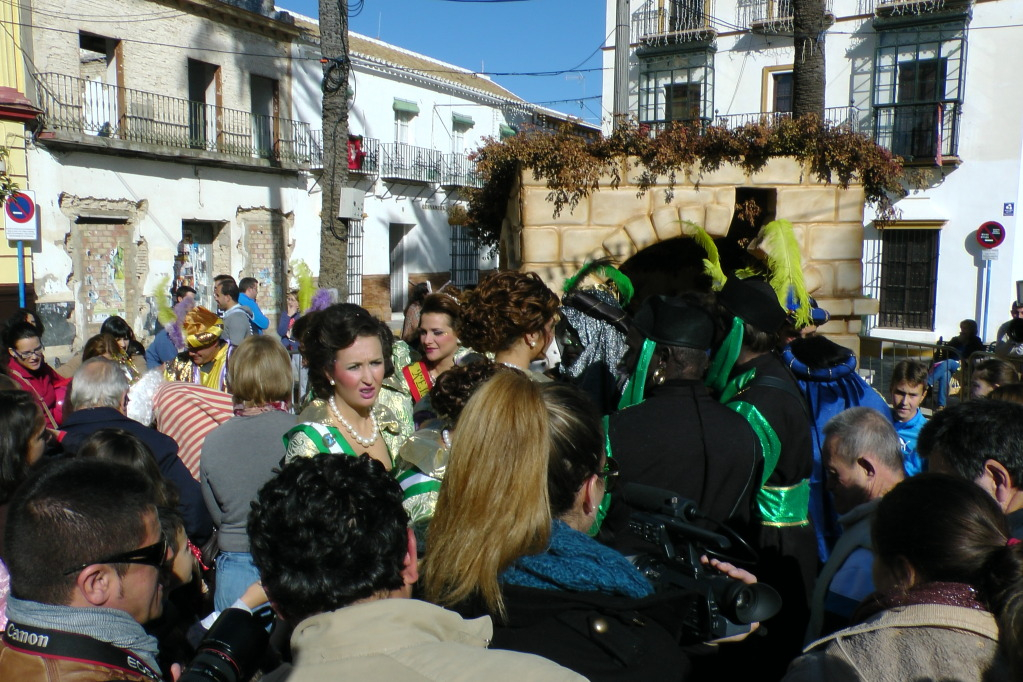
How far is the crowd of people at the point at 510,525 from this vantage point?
159 cm

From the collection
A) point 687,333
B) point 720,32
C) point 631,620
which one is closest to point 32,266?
point 687,333

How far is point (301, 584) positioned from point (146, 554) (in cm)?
54

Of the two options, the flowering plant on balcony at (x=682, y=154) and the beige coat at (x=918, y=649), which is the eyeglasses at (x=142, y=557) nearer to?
the beige coat at (x=918, y=649)

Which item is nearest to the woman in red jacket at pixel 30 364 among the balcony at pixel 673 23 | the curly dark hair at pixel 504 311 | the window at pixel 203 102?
the curly dark hair at pixel 504 311

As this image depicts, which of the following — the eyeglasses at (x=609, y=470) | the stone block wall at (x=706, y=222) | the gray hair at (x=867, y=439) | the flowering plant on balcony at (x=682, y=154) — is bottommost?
the gray hair at (x=867, y=439)

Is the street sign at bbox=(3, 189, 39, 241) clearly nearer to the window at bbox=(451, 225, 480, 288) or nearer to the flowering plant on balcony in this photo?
the flowering plant on balcony

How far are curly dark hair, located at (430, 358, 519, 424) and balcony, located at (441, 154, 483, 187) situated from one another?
22.4m

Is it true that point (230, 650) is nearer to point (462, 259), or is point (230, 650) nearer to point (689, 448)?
point (689, 448)

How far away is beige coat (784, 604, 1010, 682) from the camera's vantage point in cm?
159

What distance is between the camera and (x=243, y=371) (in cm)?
333

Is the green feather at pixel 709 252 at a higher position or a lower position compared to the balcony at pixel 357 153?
lower

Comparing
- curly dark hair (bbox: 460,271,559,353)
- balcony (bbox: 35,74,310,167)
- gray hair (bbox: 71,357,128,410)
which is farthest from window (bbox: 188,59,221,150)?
curly dark hair (bbox: 460,271,559,353)

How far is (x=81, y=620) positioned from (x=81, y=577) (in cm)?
9

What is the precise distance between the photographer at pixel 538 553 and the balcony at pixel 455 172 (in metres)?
23.0
